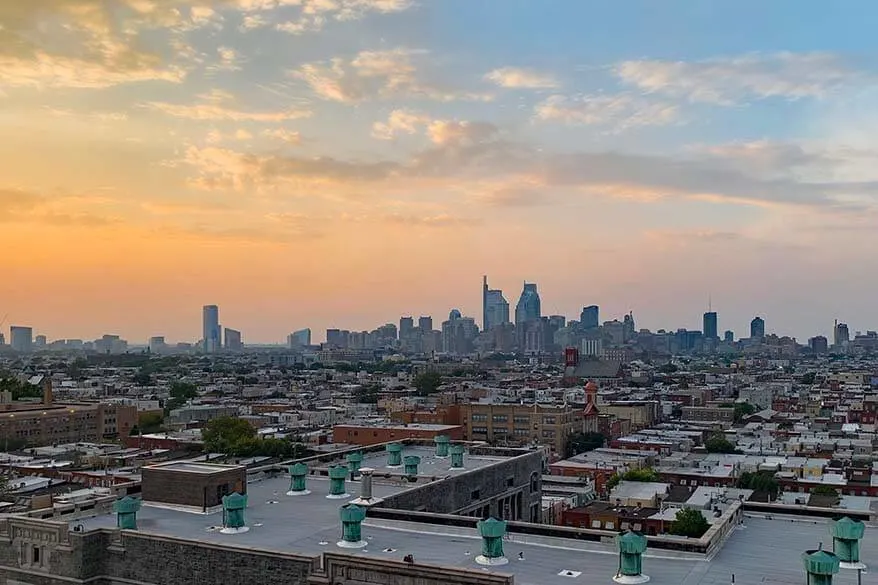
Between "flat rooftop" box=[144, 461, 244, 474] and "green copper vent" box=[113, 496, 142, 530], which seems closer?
"green copper vent" box=[113, 496, 142, 530]

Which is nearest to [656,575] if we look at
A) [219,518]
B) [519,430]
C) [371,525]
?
[371,525]

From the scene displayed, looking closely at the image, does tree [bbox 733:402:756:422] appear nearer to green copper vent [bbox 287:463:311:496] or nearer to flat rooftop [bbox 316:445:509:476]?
flat rooftop [bbox 316:445:509:476]

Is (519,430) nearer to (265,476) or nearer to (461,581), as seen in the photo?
(265,476)

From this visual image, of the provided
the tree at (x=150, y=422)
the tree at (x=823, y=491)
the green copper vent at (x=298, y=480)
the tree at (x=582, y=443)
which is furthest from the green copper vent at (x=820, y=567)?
the tree at (x=150, y=422)

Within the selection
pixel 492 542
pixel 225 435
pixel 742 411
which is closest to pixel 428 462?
pixel 492 542

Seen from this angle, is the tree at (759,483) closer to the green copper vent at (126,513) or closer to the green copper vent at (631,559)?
the green copper vent at (631,559)

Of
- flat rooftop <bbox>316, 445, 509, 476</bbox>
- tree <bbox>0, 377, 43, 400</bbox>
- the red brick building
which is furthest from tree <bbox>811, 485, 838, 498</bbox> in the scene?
tree <bbox>0, 377, 43, 400</bbox>

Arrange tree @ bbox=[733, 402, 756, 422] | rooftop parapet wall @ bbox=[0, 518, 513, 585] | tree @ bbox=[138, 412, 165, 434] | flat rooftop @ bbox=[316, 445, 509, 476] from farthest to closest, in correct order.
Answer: tree @ bbox=[733, 402, 756, 422], tree @ bbox=[138, 412, 165, 434], flat rooftop @ bbox=[316, 445, 509, 476], rooftop parapet wall @ bbox=[0, 518, 513, 585]

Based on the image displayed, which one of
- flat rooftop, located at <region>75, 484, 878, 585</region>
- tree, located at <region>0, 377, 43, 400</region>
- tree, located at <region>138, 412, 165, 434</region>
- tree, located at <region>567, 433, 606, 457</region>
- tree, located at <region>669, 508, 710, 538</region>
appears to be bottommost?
tree, located at <region>567, 433, 606, 457</region>
